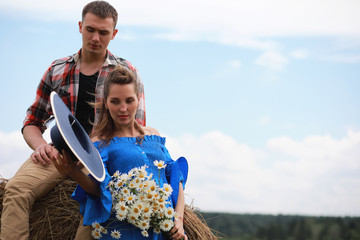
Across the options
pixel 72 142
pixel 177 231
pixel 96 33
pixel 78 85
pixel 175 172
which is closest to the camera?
pixel 72 142

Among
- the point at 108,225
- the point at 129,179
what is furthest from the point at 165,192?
the point at 108,225

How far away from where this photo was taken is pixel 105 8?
5289 millimetres

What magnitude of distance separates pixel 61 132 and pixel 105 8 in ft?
8.22

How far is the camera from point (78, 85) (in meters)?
5.30

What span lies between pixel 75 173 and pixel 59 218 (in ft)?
4.71

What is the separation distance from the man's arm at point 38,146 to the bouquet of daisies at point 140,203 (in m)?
0.98

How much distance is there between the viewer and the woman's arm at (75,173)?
11.2 feet

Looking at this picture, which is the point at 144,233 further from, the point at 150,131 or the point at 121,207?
the point at 150,131

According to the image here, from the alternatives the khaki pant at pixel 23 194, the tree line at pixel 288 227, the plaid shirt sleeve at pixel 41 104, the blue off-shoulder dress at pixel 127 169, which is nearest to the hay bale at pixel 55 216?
the khaki pant at pixel 23 194

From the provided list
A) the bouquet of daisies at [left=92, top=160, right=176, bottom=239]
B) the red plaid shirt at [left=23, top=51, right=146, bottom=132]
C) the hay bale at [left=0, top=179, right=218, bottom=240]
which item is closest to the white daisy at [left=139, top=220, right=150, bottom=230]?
the bouquet of daisies at [left=92, top=160, right=176, bottom=239]

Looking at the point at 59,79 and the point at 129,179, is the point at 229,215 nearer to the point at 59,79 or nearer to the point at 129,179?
the point at 59,79

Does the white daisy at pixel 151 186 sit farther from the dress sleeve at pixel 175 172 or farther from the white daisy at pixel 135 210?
the dress sleeve at pixel 175 172

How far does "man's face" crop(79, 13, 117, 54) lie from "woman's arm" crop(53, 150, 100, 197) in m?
1.98

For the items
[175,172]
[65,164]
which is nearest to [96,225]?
[65,164]
